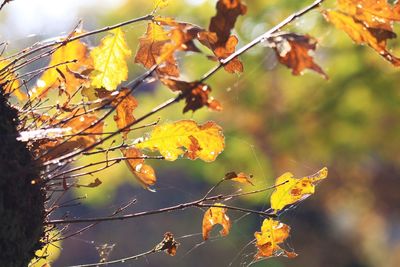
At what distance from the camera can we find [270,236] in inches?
50.7

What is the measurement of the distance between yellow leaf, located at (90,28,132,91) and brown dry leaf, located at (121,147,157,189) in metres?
0.15

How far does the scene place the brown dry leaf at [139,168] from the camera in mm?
1209

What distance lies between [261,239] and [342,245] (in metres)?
9.95

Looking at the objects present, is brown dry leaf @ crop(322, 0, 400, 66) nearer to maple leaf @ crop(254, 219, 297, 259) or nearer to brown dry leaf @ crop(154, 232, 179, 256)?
maple leaf @ crop(254, 219, 297, 259)

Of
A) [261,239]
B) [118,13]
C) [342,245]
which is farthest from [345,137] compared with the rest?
[261,239]

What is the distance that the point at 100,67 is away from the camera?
1301 millimetres

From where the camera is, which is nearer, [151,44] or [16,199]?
[16,199]

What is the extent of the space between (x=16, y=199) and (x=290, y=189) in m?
0.49

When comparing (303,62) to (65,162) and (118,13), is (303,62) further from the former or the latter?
(118,13)

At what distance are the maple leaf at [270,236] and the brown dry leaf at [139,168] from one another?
0.23m

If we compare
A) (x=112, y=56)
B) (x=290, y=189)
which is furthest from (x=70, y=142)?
(x=290, y=189)

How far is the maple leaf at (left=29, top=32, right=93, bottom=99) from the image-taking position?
131 cm

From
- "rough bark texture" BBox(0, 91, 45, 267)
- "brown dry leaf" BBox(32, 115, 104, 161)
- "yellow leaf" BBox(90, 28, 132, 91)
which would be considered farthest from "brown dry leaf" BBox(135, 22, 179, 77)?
"rough bark texture" BBox(0, 91, 45, 267)

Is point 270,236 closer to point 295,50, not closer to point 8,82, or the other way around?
point 295,50
